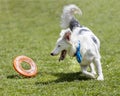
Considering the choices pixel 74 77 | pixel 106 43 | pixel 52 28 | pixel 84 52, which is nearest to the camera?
pixel 84 52

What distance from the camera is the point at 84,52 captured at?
36.5 feet

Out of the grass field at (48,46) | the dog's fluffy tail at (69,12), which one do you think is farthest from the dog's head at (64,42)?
the dog's fluffy tail at (69,12)

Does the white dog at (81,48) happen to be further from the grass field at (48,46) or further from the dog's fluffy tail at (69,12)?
the dog's fluffy tail at (69,12)

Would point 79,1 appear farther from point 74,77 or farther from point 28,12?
point 74,77

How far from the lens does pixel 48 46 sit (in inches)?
778

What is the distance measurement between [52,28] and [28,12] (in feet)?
27.4

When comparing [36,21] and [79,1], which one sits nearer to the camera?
[36,21]

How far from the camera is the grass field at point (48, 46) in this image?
34.0 feet

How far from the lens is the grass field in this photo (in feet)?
34.0

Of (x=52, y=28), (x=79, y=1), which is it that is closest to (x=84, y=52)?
(x=52, y=28)

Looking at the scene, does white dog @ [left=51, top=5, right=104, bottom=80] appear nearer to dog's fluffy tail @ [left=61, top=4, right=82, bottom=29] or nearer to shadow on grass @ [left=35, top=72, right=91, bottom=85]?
shadow on grass @ [left=35, top=72, right=91, bottom=85]

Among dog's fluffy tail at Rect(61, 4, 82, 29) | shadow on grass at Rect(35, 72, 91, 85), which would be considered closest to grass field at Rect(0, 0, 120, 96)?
shadow on grass at Rect(35, 72, 91, 85)

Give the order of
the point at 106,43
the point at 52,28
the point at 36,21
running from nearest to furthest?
the point at 106,43 < the point at 52,28 < the point at 36,21

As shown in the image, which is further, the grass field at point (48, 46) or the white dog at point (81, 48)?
the white dog at point (81, 48)
